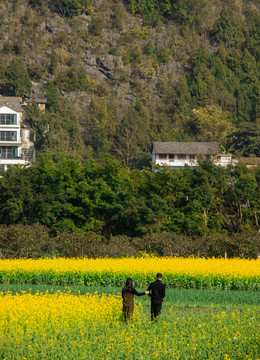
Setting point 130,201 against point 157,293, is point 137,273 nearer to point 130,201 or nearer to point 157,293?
point 157,293

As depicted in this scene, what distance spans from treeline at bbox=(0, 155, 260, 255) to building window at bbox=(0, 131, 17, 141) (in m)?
31.3

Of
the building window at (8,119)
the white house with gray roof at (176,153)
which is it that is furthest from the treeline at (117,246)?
the white house with gray roof at (176,153)

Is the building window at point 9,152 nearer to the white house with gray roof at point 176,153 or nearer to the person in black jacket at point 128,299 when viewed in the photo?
the white house with gray roof at point 176,153

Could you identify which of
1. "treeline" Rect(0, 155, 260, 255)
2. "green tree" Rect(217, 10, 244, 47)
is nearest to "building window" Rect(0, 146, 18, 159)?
"treeline" Rect(0, 155, 260, 255)

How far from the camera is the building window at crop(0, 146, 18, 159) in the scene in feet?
238

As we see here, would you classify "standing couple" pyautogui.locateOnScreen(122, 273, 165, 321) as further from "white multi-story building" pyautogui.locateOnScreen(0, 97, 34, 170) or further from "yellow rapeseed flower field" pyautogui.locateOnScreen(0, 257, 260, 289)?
"white multi-story building" pyautogui.locateOnScreen(0, 97, 34, 170)

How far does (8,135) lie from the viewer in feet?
240

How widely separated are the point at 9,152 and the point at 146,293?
2405 inches

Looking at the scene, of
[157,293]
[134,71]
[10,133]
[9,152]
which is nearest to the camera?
[157,293]

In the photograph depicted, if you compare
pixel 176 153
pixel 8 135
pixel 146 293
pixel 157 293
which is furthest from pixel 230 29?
pixel 146 293

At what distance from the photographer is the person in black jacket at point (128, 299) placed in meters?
14.1

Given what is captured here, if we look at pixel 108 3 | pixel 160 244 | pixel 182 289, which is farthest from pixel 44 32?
pixel 182 289

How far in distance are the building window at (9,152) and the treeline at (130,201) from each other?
31149 millimetres

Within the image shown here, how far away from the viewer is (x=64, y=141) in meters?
82.1
